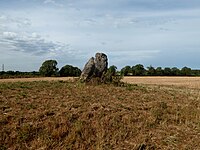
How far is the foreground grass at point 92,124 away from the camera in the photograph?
8.55 metres

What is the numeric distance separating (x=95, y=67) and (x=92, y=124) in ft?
46.6

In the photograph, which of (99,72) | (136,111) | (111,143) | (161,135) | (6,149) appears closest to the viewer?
(6,149)

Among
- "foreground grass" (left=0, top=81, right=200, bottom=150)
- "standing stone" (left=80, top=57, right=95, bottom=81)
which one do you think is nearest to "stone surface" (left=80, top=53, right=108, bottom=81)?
"standing stone" (left=80, top=57, right=95, bottom=81)

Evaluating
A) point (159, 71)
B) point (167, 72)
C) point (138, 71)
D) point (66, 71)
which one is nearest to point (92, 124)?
point (66, 71)

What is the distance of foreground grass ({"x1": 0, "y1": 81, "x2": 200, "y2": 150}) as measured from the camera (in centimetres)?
855

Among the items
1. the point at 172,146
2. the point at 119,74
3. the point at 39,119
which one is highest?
the point at 119,74

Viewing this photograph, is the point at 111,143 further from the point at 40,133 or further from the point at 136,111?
the point at 136,111

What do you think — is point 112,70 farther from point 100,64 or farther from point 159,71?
point 159,71

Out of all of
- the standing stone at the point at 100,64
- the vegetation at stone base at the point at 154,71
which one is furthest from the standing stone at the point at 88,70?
the vegetation at stone base at the point at 154,71

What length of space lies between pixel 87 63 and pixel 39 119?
1453 cm

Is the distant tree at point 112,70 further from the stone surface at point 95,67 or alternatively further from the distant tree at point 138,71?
the distant tree at point 138,71

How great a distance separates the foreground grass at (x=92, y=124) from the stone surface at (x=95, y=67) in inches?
366

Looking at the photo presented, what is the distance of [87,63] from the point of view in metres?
24.1

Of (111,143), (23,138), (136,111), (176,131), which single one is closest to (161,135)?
(176,131)
